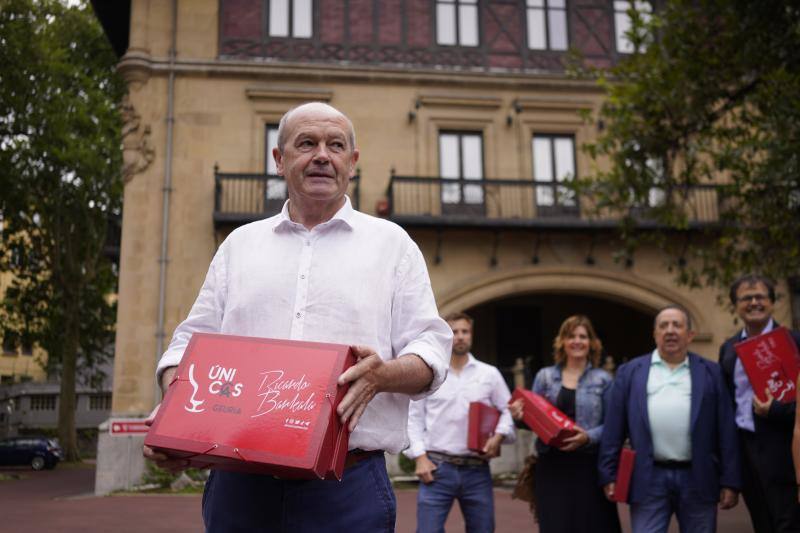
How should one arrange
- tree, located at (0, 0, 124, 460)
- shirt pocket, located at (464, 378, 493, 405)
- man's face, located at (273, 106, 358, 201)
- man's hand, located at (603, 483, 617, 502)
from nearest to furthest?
man's face, located at (273, 106, 358, 201) < man's hand, located at (603, 483, 617, 502) < shirt pocket, located at (464, 378, 493, 405) < tree, located at (0, 0, 124, 460)

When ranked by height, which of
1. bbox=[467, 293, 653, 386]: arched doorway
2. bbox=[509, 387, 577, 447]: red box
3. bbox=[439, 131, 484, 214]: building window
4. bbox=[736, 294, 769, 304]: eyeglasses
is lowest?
bbox=[509, 387, 577, 447]: red box

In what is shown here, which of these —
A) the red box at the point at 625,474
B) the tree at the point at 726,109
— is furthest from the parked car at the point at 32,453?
the red box at the point at 625,474

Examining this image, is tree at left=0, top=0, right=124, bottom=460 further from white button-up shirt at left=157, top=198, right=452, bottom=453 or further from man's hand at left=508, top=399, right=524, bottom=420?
white button-up shirt at left=157, top=198, right=452, bottom=453

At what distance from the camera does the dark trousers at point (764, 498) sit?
5062 mm

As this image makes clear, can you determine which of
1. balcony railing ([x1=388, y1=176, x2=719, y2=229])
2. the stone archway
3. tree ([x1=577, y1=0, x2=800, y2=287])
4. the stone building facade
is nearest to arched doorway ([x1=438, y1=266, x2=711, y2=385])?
the stone archway

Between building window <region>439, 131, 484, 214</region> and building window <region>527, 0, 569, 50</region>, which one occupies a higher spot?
building window <region>527, 0, 569, 50</region>

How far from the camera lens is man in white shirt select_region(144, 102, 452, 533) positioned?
234 cm

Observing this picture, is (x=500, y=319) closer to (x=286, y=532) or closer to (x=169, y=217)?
(x=169, y=217)

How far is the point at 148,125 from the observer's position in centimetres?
1816

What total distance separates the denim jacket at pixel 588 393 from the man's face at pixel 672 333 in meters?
0.54

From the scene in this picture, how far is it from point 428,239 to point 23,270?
14368 millimetres

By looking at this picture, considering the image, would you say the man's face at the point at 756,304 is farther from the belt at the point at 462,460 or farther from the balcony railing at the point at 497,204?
the balcony railing at the point at 497,204

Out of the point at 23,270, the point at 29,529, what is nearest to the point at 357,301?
the point at 29,529

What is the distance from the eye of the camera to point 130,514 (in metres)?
12.7
